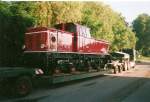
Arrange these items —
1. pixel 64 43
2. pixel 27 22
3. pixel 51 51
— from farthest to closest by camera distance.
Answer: pixel 27 22 → pixel 64 43 → pixel 51 51

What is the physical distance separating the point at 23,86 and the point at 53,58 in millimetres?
3845

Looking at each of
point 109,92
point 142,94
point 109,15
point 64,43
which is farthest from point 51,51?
point 109,15

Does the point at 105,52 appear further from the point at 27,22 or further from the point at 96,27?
the point at 96,27

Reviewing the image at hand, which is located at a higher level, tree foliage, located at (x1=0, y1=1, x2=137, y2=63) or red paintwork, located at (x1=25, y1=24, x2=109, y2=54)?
tree foliage, located at (x1=0, y1=1, x2=137, y2=63)

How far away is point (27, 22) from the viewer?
2048cm

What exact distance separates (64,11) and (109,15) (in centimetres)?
2482

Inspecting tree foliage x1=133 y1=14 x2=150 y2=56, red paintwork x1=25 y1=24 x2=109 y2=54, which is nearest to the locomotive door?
red paintwork x1=25 y1=24 x2=109 y2=54

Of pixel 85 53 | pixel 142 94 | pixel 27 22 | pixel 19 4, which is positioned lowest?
pixel 142 94

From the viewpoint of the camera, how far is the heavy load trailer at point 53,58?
13798mm

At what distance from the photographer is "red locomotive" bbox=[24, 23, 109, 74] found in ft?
55.8

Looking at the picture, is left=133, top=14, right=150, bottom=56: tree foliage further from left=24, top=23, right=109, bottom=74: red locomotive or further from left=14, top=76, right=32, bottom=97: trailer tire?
left=14, top=76, right=32, bottom=97: trailer tire

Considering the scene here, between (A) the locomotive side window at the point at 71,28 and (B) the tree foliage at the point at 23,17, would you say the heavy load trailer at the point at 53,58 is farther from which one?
(B) the tree foliage at the point at 23,17

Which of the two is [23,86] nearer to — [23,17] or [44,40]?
[44,40]

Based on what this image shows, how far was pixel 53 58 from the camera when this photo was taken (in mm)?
17406
